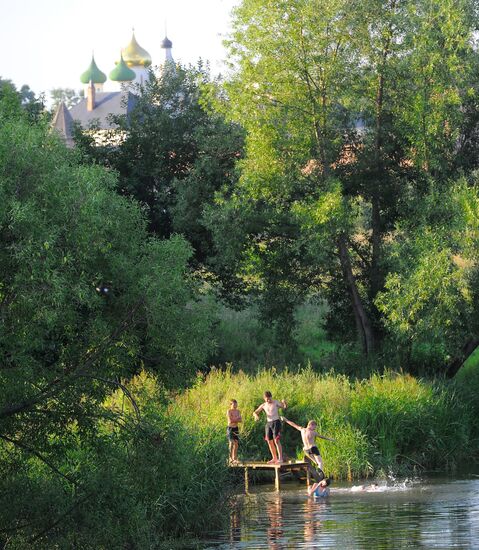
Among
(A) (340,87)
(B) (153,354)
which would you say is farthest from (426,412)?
(B) (153,354)

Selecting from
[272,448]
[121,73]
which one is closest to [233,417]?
[272,448]

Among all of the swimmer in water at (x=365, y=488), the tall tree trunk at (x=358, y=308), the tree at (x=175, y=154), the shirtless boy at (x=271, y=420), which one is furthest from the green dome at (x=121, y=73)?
the swimmer in water at (x=365, y=488)

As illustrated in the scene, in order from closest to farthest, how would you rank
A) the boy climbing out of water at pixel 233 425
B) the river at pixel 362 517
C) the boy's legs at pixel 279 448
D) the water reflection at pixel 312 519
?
the river at pixel 362 517, the water reflection at pixel 312 519, the boy's legs at pixel 279 448, the boy climbing out of water at pixel 233 425

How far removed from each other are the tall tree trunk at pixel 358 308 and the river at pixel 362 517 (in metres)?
10.00

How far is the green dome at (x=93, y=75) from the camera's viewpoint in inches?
7480

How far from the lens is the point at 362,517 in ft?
77.6

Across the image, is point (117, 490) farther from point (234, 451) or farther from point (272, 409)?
point (272, 409)

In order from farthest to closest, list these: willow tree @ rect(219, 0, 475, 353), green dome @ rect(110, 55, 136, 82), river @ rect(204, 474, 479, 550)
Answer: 1. green dome @ rect(110, 55, 136, 82)
2. willow tree @ rect(219, 0, 475, 353)
3. river @ rect(204, 474, 479, 550)

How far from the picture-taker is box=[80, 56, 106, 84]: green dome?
190 metres

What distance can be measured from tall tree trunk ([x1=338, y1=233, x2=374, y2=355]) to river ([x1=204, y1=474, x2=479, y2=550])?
9996 mm

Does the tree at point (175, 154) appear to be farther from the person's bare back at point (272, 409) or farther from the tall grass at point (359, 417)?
the person's bare back at point (272, 409)

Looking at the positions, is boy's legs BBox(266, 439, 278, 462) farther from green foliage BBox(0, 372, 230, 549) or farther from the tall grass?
green foliage BBox(0, 372, 230, 549)

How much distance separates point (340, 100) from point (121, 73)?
148 m

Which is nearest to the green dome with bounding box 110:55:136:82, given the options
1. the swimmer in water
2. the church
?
the church
